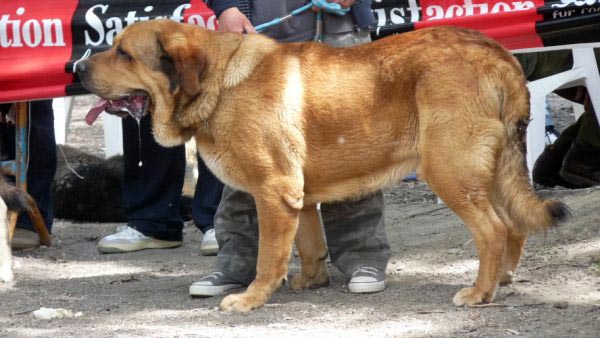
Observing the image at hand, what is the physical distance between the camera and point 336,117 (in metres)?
4.77

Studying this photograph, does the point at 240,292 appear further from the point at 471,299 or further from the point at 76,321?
the point at 471,299

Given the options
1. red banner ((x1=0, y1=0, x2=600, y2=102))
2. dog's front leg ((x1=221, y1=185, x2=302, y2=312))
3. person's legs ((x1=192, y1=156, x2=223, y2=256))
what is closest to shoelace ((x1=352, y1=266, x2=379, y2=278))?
dog's front leg ((x1=221, y1=185, x2=302, y2=312))

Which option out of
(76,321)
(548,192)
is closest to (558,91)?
(548,192)

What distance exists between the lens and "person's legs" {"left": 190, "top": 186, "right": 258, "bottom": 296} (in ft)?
17.4

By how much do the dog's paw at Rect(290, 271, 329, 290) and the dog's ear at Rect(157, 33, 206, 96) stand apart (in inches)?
46.2

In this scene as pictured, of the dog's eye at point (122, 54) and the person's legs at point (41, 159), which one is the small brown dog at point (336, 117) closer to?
the dog's eye at point (122, 54)

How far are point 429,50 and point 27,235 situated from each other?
3.26 meters

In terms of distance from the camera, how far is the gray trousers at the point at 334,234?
5.29 metres

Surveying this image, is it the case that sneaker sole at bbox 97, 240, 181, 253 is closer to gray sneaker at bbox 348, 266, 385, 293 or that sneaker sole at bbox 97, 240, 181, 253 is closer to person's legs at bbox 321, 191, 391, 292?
person's legs at bbox 321, 191, 391, 292

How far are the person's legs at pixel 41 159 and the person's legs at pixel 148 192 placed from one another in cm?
58

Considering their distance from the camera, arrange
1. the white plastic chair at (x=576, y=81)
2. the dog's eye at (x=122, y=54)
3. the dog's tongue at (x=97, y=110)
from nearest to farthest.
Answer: the dog's eye at (x=122, y=54) < the dog's tongue at (x=97, y=110) < the white plastic chair at (x=576, y=81)

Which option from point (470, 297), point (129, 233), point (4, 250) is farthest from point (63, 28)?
point (470, 297)

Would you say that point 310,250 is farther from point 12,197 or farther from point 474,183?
point 12,197

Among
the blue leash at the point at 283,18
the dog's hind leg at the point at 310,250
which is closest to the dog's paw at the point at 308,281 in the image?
the dog's hind leg at the point at 310,250
